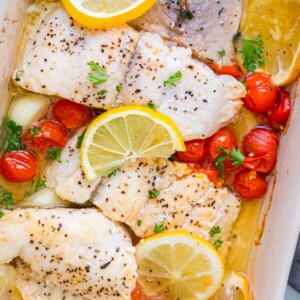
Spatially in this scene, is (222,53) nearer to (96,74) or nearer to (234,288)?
(96,74)

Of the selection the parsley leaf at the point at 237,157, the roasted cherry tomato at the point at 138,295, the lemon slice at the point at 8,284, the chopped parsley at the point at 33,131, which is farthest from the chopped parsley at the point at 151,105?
the lemon slice at the point at 8,284

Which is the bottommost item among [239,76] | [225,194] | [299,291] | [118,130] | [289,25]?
[299,291]

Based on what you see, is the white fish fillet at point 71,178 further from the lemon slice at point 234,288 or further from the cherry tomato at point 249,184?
the lemon slice at point 234,288

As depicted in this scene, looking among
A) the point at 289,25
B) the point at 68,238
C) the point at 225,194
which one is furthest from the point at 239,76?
the point at 68,238

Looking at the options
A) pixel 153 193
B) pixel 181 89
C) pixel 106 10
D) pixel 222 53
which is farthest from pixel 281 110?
pixel 106 10

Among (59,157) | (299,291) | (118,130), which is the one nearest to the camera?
(118,130)

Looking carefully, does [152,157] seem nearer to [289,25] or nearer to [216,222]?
[216,222]

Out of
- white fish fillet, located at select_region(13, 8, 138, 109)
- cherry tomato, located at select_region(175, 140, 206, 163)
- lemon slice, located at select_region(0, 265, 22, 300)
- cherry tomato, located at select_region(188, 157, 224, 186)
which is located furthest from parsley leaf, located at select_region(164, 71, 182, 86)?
lemon slice, located at select_region(0, 265, 22, 300)
